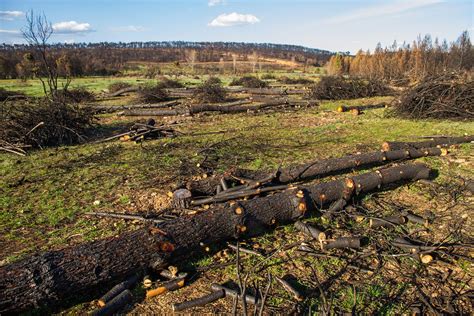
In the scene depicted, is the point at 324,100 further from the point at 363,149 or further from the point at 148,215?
the point at 148,215

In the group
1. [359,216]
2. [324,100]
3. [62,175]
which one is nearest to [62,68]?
[324,100]

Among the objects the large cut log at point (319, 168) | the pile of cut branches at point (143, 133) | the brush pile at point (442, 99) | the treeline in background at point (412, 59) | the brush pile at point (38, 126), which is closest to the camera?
the large cut log at point (319, 168)

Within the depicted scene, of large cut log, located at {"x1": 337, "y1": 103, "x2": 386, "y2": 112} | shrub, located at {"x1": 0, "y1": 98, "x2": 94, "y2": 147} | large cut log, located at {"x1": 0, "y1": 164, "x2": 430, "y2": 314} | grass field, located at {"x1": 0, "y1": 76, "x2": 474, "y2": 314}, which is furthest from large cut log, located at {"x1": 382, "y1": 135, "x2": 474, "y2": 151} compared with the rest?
shrub, located at {"x1": 0, "y1": 98, "x2": 94, "y2": 147}

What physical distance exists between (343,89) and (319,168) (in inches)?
517

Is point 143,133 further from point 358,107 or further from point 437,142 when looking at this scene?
point 358,107

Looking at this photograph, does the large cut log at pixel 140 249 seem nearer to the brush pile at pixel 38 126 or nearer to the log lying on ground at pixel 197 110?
the brush pile at pixel 38 126

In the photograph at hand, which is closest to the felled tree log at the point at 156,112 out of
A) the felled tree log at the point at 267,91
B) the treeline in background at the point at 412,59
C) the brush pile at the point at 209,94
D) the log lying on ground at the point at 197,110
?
the log lying on ground at the point at 197,110

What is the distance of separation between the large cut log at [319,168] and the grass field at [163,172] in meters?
0.51

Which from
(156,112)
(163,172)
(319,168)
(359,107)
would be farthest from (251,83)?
(319,168)

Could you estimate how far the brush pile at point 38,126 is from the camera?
8398 millimetres

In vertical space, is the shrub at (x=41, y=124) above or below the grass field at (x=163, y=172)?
above

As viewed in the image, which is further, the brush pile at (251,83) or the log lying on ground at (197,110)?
the brush pile at (251,83)

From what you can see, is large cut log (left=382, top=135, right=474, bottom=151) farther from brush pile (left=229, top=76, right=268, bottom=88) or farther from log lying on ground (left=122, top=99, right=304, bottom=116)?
brush pile (left=229, top=76, right=268, bottom=88)

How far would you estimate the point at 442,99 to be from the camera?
11.1 m
